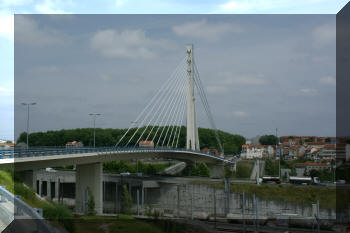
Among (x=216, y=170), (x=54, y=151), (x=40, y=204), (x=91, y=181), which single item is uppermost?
(x=54, y=151)

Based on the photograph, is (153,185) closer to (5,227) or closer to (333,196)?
(333,196)

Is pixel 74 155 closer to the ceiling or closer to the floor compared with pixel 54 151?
closer to the floor

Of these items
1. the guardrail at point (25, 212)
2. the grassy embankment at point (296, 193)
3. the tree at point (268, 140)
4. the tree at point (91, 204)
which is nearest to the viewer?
the guardrail at point (25, 212)

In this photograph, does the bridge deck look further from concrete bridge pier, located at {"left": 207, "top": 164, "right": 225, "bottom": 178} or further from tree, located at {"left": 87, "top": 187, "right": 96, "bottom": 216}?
concrete bridge pier, located at {"left": 207, "top": 164, "right": 225, "bottom": 178}

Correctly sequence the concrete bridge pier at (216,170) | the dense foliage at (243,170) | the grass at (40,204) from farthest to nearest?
the dense foliage at (243,170) < the concrete bridge pier at (216,170) < the grass at (40,204)

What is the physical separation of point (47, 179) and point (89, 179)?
19.9 meters

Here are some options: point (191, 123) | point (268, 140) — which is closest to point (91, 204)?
point (191, 123)

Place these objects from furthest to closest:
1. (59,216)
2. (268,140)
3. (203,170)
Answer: (268,140) → (203,170) → (59,216)

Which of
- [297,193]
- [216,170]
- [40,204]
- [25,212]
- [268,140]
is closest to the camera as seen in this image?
[25,212]

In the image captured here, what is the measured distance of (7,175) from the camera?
20.1 metres

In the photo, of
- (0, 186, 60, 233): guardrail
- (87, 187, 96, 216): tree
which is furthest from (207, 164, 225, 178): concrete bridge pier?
(0, 186, 60, 233): guardrail

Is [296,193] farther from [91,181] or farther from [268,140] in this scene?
[268,140]

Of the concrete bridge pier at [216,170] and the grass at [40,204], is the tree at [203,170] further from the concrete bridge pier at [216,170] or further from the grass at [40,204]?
the grass at [40,204]

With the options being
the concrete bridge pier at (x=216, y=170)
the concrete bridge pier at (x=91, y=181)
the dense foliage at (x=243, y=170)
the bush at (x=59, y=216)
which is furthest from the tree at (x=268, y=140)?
the bush at (x=59, y=216)
